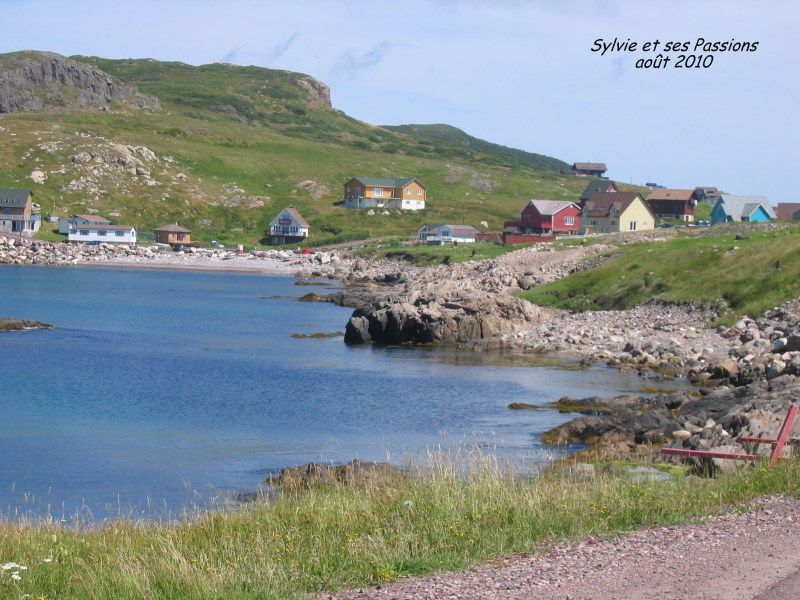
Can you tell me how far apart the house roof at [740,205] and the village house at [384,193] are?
2141 inches

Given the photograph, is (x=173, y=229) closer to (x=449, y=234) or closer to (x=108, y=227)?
(x=108, y=227)

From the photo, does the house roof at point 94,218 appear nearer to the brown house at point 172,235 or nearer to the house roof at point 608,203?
the brown house at point 172,235

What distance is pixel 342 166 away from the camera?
199875 mm

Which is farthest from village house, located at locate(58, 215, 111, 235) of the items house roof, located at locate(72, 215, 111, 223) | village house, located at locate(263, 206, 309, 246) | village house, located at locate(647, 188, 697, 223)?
village house, located at locate(647, 188, 697, 223)

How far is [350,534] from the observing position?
14125 mm

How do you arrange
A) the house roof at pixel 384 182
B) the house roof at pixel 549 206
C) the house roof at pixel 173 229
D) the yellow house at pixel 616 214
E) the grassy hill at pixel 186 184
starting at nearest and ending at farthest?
the yellow house at pixel 616 214 < the house roof at pixel 549 206 < the house roof at pixel 173 229 < the grassy hill at pixel 186 184 < the house roof at pixel 384 182

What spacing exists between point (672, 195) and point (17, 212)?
99778 mm

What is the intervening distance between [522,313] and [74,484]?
39.0 m

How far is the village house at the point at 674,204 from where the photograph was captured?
159m

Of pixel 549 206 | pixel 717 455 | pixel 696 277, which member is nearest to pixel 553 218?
pixel 549 206

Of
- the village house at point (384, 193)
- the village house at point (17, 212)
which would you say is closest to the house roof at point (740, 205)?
the village house at point (384, 193)

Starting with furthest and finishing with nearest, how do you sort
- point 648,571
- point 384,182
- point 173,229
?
1. point 384,182
2. point 173,229
3. point 648,571

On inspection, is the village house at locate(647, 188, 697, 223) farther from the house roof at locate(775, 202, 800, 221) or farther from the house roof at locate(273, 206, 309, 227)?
the house roof at locate(273, 206, 309, 227)

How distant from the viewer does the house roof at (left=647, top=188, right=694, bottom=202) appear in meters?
160
